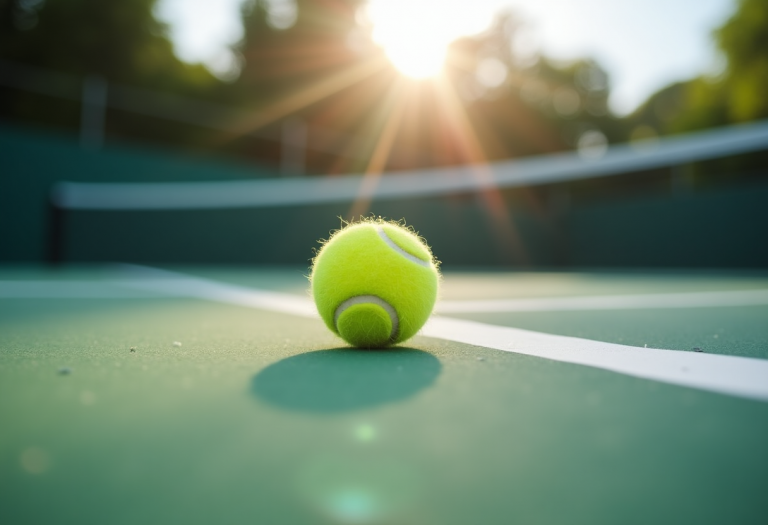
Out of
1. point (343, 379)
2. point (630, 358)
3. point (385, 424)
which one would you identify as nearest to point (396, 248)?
point (343, 379)

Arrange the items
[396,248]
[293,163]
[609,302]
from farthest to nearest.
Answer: [293,163], [609,302], [396,248]

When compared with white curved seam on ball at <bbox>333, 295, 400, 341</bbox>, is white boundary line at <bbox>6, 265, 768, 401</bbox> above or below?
below

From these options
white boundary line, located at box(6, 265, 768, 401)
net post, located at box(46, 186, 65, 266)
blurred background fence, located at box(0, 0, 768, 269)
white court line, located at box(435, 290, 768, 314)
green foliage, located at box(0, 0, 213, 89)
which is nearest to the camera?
white boundary line, located at box(6, 265, 768, 401)

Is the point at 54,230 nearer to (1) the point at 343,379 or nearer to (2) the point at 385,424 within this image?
(1) the point at 343,379

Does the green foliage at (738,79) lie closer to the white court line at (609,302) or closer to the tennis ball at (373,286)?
the white court line at (609,302)

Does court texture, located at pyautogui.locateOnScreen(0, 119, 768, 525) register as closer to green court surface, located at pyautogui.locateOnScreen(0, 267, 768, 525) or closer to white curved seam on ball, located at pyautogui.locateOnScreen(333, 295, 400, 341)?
green court surface, located at pyautogui.locateOnScreen(0, 267, 768, 525)

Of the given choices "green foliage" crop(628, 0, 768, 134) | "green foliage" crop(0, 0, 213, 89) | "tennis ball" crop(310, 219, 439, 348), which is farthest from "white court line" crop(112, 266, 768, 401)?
"green foliage" crop(628, 0, 768, 134)

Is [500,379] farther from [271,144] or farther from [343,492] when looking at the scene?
[271,144]
